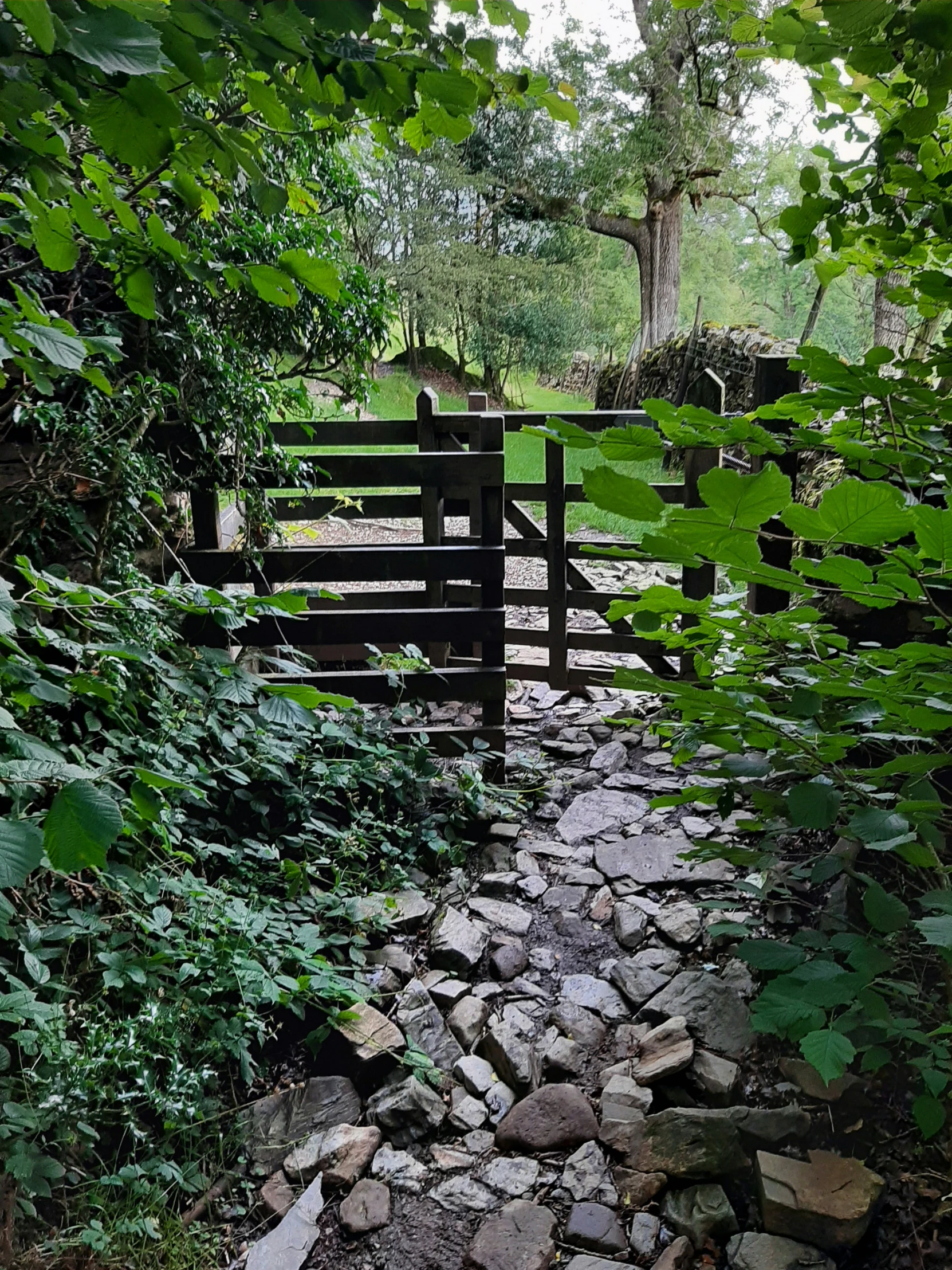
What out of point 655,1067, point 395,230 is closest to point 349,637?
point 655,1067

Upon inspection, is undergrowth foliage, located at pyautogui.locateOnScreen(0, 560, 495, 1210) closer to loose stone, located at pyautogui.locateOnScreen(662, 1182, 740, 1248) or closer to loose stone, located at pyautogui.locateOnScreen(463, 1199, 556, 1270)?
loose stone, located at pyautogui.locateOnScreen(463, 1199, 556, 1270)

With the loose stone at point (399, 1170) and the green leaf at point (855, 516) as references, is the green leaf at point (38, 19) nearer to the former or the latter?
the green leaf at point (855, 516)

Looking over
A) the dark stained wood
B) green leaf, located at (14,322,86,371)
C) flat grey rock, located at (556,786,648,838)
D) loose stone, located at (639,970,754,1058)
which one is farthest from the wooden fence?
green leaf, located at (14,322,86,371)

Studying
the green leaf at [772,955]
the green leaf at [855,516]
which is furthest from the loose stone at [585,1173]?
the green leaf at [855,516]

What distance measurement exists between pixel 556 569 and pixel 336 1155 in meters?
3.85

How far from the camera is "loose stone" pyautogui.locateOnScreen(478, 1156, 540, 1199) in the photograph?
7.50ft

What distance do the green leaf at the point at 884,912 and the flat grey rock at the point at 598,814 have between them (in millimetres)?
2455

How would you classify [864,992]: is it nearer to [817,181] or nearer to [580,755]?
[817,181]

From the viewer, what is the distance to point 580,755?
5.05 metres

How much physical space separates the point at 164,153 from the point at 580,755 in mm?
4390

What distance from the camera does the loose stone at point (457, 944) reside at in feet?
10.2

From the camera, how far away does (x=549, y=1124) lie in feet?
7.98

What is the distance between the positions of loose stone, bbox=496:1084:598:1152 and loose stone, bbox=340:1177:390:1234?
353 millimetres

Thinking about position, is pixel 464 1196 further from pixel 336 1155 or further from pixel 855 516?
pixel 855 516
